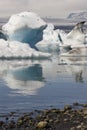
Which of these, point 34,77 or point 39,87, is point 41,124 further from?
point 34,77

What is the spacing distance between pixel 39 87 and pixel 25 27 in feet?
47.8

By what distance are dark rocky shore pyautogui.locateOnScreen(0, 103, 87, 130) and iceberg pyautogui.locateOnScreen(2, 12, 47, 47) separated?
1930cm

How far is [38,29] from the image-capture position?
1178 inches

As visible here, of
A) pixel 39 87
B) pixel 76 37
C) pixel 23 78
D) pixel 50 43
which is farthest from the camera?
pixel 50 43

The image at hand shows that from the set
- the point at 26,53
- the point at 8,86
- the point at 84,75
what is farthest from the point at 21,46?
the point at 8,86

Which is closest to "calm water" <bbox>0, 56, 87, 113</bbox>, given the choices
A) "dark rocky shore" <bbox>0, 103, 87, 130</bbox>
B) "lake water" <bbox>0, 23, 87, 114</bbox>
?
"lake water" <bbox>0, 23, 87, 114</bbox>

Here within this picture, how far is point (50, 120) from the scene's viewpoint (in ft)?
29.3

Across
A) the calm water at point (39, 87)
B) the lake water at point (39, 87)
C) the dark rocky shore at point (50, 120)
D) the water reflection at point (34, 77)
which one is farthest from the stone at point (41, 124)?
the water reflection at point (34, 77)

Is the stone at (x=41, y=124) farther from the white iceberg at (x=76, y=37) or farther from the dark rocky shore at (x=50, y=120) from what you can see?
the white iceberg at (x=76, y=37)

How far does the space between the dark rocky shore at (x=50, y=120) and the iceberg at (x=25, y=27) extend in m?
19.3

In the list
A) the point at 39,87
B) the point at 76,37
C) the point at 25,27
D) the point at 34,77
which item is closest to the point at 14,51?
the point at 25,27

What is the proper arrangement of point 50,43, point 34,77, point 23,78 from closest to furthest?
point 23,78 → point 34,77 → point 50,43

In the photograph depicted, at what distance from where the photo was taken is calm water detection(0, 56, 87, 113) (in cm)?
1153

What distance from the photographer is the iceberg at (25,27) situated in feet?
96.6
